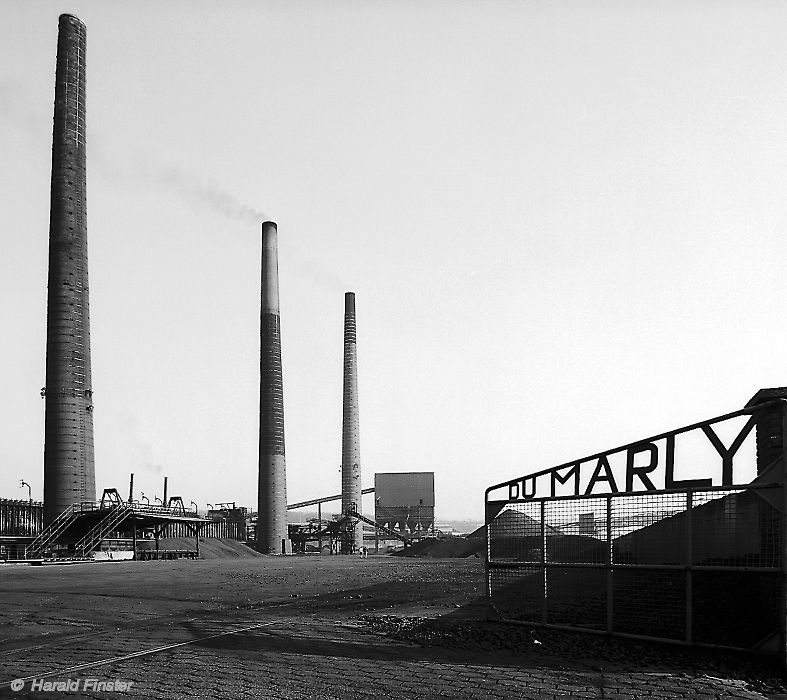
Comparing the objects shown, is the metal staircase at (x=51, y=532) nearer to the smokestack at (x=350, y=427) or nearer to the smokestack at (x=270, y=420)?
the smokestack at (x=270, y=420)

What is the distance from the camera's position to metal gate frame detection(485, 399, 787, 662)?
9203mm

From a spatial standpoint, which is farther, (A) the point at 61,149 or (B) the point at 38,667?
(A) the point at 61,149

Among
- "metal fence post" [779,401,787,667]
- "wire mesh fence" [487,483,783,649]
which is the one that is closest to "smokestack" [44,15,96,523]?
"wire mesh fence" [487,483,783,649]

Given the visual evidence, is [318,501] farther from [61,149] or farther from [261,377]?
[61,149]

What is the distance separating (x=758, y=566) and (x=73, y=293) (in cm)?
3987

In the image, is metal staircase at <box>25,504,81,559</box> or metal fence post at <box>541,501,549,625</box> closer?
metal fence post at <box>541,501,549,625</box>

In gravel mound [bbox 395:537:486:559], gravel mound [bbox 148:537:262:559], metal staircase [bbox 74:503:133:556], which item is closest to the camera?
metal staircase [bbox 74:503:133:556]

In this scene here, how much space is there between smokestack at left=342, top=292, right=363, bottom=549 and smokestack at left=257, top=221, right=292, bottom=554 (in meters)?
11.4

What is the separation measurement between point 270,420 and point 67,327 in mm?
21668

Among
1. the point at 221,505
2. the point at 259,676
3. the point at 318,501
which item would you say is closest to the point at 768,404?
the point at 259,676

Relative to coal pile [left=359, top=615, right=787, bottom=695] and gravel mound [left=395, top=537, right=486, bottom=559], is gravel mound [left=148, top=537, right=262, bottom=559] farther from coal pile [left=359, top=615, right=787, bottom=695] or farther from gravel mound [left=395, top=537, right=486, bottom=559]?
coal pile [left=359, top=615, right=787, bottom=695]

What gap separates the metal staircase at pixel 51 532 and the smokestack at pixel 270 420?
20.5 metres

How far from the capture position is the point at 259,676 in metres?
8.22

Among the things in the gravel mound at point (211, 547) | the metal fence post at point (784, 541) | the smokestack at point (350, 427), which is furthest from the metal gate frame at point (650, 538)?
the smokestack at point (350, 427)
